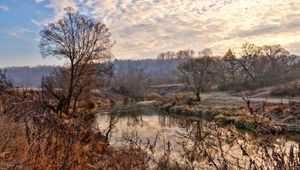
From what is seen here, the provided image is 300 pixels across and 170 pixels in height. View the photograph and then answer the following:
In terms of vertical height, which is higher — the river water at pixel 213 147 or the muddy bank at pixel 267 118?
the river water at pixel 213 147

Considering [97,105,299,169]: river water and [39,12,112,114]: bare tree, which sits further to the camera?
[39,12,112,114]: bare tree

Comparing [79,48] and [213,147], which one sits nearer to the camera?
[213,147]

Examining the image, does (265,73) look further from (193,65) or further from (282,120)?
(282,120)

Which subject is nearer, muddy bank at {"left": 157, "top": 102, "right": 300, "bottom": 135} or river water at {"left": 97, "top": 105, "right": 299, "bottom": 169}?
river water at {"left": 97, "top": 105, "right": 299, "bottom": 169}

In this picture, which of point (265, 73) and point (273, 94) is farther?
point (265, 73)

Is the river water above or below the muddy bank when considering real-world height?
above

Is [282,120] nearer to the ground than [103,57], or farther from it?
nearer to the ground

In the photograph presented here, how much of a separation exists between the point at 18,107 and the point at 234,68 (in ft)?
228

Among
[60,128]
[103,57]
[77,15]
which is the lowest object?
[60,128]

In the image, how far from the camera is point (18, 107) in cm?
599

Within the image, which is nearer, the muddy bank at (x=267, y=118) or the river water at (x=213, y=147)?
the river water at (x=213, y=147)

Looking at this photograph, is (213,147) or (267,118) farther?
(267,118)

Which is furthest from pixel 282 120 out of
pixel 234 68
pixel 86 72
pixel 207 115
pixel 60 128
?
pixel 234 68

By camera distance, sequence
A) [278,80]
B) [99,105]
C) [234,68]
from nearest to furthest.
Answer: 1. [99,105]
2. [278,80]
3. [234,68]
